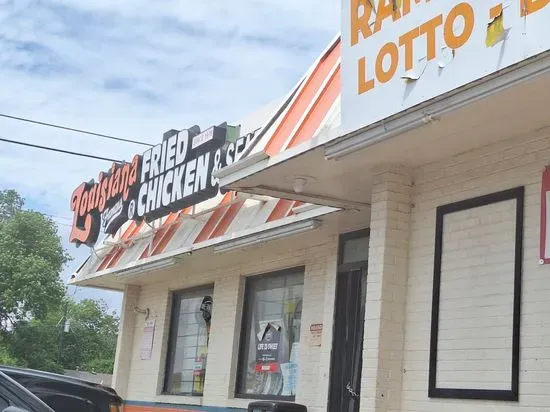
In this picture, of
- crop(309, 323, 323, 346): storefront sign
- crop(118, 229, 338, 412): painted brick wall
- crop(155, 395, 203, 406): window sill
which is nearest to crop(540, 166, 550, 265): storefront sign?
crop(118, 229, 338, 412): painted brick wall

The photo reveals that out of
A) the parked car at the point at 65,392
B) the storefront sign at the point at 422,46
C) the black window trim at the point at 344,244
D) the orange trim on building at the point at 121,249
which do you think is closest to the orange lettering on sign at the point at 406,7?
the storefront sign at the point at 422,46

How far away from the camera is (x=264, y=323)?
12.3m

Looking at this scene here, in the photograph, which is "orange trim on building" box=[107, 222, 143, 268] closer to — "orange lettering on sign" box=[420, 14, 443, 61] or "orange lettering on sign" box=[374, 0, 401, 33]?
"orange lettering on sign" box=[374, 0, 401, 33]

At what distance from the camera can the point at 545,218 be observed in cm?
665

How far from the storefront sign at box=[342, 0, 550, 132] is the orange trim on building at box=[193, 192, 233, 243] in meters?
5.35

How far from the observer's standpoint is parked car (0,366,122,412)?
23.3 feet

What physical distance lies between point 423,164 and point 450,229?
715mm

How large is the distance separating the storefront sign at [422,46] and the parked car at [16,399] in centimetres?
350

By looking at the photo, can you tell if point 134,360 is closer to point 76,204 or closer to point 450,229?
point 76,204

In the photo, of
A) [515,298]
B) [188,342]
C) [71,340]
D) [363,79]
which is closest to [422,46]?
[363,79]

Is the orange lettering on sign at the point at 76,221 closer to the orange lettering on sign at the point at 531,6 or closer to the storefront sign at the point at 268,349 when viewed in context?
the storefront sign at the point at 268,349

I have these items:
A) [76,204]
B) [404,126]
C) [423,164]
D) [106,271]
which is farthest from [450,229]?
[76,204]

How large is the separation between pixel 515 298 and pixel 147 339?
32.2 feet

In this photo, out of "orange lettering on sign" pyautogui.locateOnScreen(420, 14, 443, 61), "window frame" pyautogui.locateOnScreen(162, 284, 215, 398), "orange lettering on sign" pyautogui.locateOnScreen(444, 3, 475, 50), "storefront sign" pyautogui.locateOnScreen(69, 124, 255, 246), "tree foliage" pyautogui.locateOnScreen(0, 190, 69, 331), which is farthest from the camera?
"tree foliage" pyautogui.locateOnScreen(0, 190, 69, 331)
